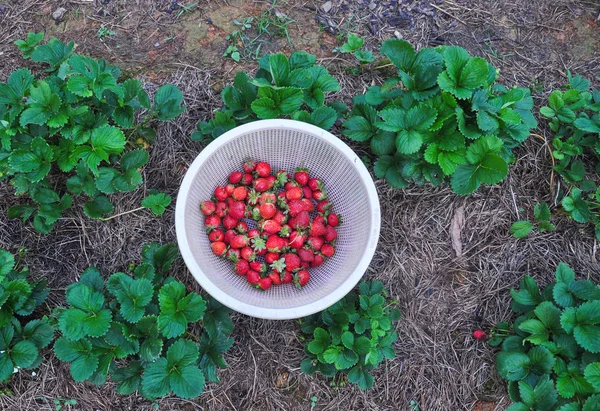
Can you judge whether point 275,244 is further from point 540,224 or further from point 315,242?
point 540,224

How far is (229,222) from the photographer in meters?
2.48

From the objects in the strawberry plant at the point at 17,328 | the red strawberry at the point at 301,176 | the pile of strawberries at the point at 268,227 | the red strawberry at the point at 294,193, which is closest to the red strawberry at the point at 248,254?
the pile of strawberries at the point at 268,227

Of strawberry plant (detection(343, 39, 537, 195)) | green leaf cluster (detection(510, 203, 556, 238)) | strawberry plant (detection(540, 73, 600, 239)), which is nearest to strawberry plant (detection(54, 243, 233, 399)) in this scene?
strawberry plant (detection(343, 39, 537, 195))

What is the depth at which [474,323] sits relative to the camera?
2680 millimetres

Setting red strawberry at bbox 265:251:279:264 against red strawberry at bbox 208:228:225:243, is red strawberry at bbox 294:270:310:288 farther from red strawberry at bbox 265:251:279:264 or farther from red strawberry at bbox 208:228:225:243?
red strawberry at bbox 208:228:225:243

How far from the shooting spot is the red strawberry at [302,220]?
2.43 meters

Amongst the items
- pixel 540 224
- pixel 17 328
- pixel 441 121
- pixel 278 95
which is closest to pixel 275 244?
pixel 278 95

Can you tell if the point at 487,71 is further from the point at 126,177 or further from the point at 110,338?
the point at 110,338

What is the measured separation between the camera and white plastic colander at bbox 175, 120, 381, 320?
2180 millimetres

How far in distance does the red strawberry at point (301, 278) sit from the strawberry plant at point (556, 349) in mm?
1083

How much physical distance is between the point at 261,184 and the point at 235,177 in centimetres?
14

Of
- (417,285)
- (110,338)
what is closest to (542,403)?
(417,285)

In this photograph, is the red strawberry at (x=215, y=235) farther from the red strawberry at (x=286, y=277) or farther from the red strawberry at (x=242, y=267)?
the red strawberry at (x=286, y=277)

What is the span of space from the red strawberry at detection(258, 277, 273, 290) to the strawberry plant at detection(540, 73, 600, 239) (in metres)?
1.61
